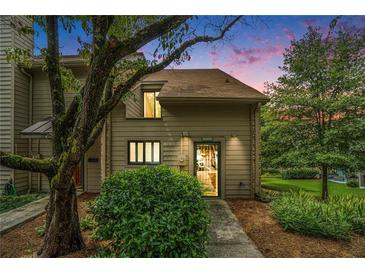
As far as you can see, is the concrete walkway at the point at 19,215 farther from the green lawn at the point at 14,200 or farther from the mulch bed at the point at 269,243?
the green lawn at the point at 14,200

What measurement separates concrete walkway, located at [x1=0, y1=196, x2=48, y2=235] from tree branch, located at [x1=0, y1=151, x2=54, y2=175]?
189cm

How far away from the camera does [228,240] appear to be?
129 inches

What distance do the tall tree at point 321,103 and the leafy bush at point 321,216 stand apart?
1.18 meters

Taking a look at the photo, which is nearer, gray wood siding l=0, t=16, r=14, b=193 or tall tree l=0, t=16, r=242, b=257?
tall tree l=0, t=16, r=242, b=257

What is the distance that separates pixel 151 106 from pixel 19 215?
4.02 meters

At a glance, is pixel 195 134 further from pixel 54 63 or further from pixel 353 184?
pixel 353 184

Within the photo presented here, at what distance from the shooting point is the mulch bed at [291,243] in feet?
10.1

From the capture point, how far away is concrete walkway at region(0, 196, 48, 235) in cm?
372

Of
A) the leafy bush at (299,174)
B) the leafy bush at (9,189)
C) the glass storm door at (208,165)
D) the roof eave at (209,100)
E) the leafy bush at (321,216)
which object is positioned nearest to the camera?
the leafy bush at (321,216)

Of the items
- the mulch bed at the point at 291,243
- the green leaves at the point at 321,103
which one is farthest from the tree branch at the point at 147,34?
the green leaves at the point at 321,103

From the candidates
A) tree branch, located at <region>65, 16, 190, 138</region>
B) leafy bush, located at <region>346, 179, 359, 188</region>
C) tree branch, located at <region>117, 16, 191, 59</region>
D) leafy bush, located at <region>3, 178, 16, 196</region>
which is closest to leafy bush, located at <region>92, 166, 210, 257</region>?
tree branch, located at <region>65, 16, 190, 138</region>

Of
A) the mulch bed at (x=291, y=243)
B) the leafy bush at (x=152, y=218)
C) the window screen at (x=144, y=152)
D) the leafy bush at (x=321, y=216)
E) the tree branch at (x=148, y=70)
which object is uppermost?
the tree branch at (x=148, y=70)

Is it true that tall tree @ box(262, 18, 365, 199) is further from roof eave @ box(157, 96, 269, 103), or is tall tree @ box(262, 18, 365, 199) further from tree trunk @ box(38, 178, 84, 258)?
tree trunk @ box(38, 178, 84, 258)

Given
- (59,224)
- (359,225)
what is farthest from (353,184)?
(59,224)
